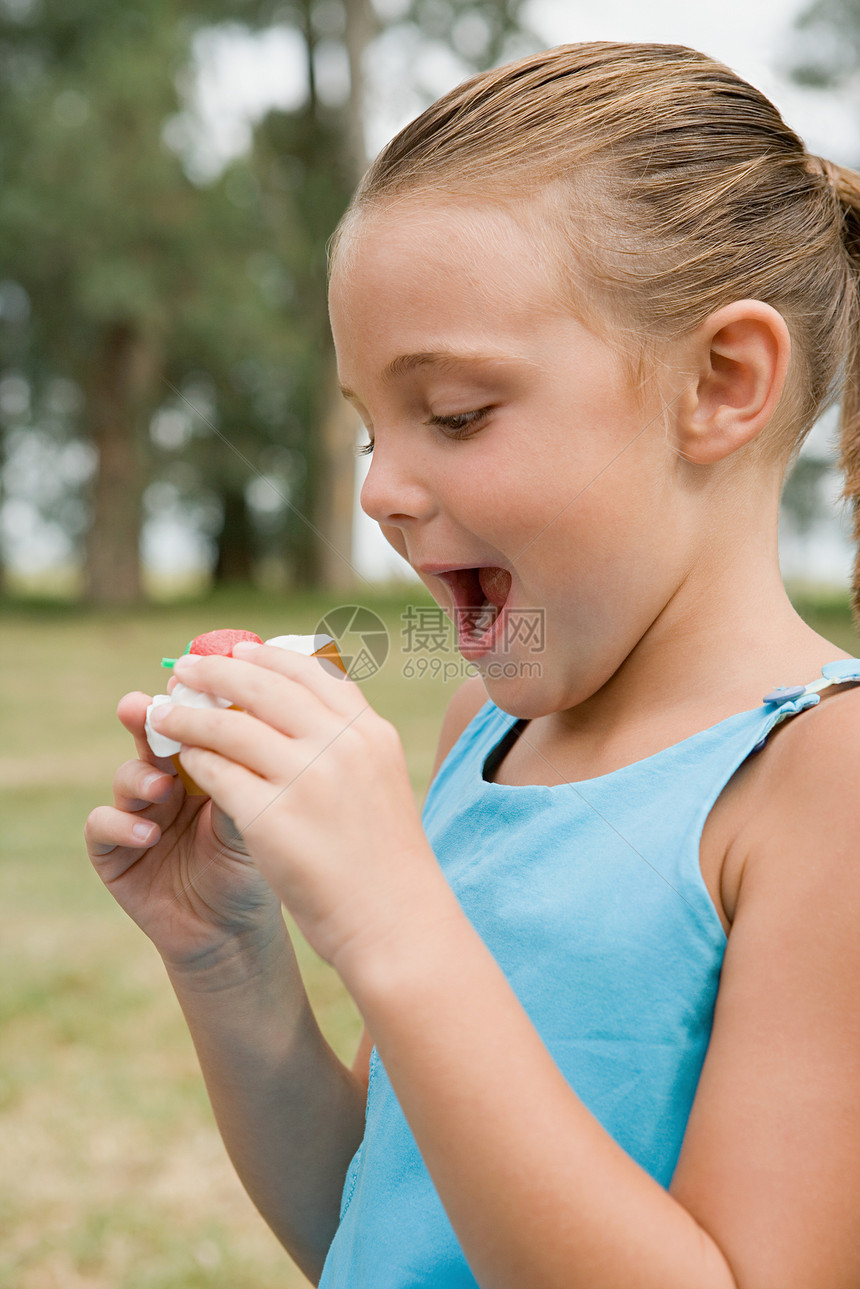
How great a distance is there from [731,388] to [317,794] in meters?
0.42

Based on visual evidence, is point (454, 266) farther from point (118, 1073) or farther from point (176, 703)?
point (118, 1073)

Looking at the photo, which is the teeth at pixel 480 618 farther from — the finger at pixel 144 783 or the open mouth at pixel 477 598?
the finger at pixel 144 783

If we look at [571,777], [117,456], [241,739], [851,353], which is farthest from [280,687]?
[117,456]

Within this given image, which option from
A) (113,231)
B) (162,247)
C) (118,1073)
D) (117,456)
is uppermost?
(113,231)

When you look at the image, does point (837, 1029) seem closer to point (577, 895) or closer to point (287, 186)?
point (577, 895)

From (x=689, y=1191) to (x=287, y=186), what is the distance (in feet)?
41.0

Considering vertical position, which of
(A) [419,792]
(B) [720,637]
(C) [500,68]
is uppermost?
(C) [500,68]

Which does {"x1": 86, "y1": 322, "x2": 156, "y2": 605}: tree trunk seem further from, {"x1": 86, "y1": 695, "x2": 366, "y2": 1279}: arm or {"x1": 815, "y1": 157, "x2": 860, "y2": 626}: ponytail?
{"x1": 815, "y1": 157, "x2": 860, "y2": 626}: ponytail

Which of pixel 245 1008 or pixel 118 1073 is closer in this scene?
pixel 245 1008

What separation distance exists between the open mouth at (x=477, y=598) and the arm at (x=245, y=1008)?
0.27 meters

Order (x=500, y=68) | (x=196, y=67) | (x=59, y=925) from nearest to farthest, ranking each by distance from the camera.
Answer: (x=500, y=68) < (x=59, y=925) < (x=196, y=67)

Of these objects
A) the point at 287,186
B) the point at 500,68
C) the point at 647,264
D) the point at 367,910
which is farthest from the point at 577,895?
the point at 287,186

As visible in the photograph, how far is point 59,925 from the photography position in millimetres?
3020

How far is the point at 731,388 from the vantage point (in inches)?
32.1
